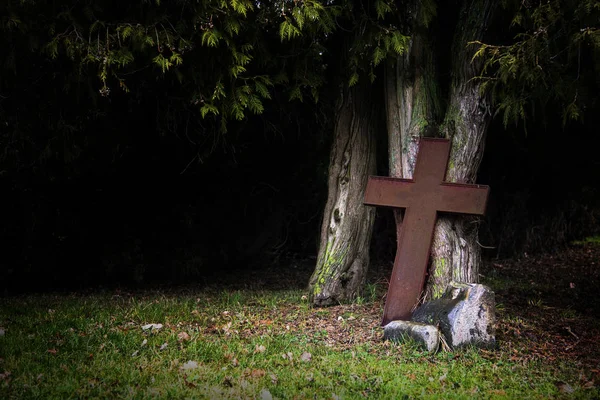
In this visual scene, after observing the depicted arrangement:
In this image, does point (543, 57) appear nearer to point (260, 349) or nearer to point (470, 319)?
point (470, 319)

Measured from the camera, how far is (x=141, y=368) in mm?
4422

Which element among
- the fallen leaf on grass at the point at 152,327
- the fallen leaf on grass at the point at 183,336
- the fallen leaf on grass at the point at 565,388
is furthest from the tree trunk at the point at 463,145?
the fallen leaf on grass at the point at 152,327

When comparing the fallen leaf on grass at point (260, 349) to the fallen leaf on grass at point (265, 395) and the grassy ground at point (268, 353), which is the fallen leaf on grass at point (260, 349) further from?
the fallen leaf on grass at point (265, 395)

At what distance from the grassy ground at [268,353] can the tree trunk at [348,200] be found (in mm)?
346

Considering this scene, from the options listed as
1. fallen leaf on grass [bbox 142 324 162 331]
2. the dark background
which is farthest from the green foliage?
fallen leaf on grass [bbox 142 324 162 331]

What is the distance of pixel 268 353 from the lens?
4.93m

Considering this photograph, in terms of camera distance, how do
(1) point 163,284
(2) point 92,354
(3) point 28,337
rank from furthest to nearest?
1. (1) point 163,284
2. (3) point 28,337
3. (2) point 92,354

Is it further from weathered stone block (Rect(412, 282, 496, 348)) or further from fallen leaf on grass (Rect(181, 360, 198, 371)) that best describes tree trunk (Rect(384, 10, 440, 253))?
fallen leaf on grass (Rect(181, 360, 198, 371))

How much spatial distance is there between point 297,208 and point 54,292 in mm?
4456

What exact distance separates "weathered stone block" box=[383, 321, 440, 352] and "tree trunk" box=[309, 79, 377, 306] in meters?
1.51

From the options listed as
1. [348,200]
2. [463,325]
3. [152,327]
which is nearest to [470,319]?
[463,325]

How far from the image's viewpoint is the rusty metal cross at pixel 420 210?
5.70 metres

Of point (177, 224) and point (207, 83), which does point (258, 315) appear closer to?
point (207, 83)

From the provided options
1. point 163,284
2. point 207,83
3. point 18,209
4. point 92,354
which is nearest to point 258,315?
point 92,354
